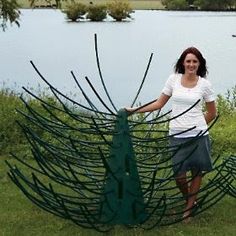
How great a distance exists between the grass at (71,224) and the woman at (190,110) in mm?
161

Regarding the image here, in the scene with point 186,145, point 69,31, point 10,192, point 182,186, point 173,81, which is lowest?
point 69,31

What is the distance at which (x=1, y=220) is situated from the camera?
5.92 m

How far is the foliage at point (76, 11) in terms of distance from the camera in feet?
148

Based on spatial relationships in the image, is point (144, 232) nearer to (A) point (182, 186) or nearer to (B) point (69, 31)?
(A) point (182, 186)

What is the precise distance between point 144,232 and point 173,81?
1.10m

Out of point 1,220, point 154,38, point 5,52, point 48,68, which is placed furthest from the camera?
point 154,38

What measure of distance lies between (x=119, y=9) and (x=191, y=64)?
42418 mm

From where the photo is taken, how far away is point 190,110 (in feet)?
17.9

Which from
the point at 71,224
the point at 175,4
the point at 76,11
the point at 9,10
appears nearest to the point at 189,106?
the point at 71,224

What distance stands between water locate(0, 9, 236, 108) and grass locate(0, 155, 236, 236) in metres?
9.78

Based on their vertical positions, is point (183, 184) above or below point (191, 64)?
below

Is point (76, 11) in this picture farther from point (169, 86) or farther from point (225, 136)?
point (169, 86)

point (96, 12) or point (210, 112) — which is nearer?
point (210, 112)

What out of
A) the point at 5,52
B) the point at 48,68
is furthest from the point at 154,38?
the point at 48,68
